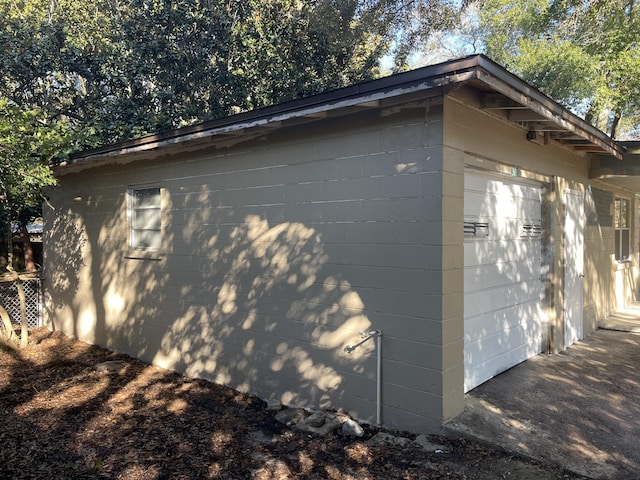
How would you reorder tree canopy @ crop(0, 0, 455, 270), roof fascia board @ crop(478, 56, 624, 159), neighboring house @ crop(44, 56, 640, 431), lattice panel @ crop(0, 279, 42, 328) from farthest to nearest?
1. tree canopy @ crop(0, 0, 455, 270)
2. lattice panel @ crop(0, 279, 42, 328)
3. neighboring house @ crop(44, 56, 640, 431)
4. roof fascia board @ crop(478, 56, 624, 159)

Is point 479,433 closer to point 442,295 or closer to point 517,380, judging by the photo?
point 442,295

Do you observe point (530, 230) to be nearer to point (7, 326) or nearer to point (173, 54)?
point (7, 326)

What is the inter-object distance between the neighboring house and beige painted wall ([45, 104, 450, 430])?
0.06 feet

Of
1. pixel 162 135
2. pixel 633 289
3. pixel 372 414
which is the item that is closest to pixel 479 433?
pixel 372 414

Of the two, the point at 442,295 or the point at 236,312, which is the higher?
the point at 442,295

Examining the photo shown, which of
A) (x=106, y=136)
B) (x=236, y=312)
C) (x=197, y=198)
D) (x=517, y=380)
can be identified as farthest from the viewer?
(x=106, y=136)

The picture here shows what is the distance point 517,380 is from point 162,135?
5017mm

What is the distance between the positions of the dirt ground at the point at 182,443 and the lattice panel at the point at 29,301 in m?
3.11

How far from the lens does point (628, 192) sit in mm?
9742

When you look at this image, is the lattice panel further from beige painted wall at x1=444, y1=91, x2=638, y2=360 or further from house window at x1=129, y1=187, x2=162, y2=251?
beige painted wall at x1=444, y1=91, x2=638, y2=360

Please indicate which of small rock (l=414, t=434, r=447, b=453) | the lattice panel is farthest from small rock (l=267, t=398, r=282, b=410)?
the lattice panel

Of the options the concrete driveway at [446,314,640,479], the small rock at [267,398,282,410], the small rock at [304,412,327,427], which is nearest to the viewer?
the concrete driveway at [446,314,640,479]

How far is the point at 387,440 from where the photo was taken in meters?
3.93

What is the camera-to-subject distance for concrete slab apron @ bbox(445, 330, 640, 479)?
11.7 feet
